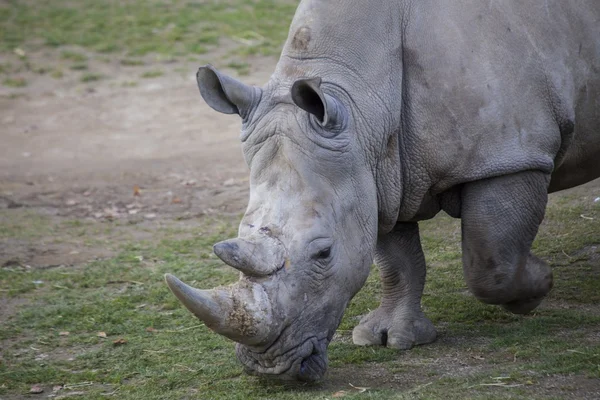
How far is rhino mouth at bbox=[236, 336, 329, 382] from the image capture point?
4.54 meters

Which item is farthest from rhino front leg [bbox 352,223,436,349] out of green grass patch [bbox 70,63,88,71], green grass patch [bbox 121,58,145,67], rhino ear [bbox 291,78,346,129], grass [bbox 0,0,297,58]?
green grass patch [bbox 70,63,88,71]

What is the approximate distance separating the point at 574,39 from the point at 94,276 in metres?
3.74

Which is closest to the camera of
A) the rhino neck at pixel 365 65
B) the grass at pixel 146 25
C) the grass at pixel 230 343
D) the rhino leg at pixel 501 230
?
the grass at pixel 230 343

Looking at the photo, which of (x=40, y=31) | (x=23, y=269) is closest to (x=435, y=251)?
(x=23, y=269)

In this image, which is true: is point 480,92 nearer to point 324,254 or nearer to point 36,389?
point 324,254

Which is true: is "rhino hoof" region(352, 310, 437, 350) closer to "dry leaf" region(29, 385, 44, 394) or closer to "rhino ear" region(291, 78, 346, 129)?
"rhino ear" region(291, 78, 346, 129)

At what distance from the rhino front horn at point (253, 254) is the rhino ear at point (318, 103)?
618 millimetres

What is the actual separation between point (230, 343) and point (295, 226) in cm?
145

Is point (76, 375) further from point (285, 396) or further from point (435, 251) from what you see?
point (435, 251)

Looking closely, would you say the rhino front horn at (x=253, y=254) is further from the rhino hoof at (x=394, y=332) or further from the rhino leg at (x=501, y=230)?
the rhino hoof at (x=394, y=332)

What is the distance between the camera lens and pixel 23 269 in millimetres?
7559

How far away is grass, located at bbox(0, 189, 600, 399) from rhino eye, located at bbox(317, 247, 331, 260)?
0.62 m

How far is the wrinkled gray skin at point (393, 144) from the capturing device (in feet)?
14.8

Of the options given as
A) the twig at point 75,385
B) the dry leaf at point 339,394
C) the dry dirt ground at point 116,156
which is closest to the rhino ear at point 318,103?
the dry leaf at point 339,394
